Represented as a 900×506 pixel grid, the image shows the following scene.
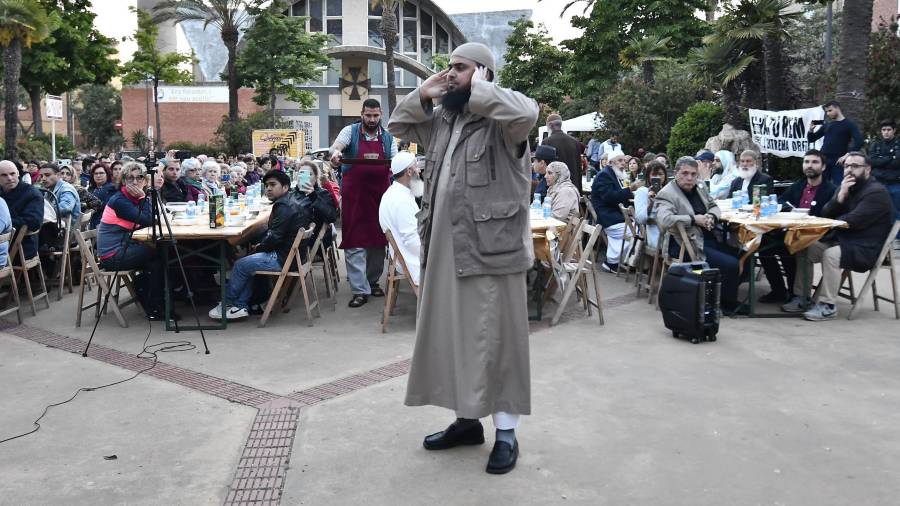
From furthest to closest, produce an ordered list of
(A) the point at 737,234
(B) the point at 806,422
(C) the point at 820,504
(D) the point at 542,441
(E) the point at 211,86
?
(E) the point at 211,86 < (A) the point at 737,234 < (B) the point at 806,422 < (D) the point at 542,441 < (C) the point at 820,504

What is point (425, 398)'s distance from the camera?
4113 mm

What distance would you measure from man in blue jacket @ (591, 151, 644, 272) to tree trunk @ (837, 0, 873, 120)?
16.8 feet

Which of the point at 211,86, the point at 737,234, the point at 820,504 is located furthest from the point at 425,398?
the point at 211,86

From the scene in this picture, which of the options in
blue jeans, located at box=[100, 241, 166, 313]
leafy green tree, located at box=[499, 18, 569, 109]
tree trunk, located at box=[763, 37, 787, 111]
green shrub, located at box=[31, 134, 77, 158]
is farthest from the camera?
leafy green tree, located at box=[499, 18, 569, 109]

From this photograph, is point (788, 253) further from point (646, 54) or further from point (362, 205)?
point (646, 54)

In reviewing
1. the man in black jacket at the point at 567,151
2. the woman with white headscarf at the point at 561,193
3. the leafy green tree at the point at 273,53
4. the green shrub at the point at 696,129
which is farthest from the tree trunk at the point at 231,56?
the woman with white headscarf at the point at 561,193

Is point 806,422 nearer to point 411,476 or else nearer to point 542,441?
point 542,441

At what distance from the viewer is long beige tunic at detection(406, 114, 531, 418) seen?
3.92 metres

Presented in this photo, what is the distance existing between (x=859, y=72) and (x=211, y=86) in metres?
44.0

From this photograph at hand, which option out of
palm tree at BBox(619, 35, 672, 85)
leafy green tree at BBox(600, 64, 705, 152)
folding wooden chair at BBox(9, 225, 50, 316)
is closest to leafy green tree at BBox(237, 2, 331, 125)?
palm tree at BBox(619, 35, 672, 85)

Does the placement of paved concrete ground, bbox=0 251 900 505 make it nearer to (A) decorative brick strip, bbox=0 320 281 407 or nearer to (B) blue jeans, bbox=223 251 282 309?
(A) decorative brick strip, bbox=0 320 281 407

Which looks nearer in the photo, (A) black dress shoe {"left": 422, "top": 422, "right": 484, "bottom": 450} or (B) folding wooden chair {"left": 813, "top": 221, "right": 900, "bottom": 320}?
(A) black dress shoe {"left": 422, "top": 422, "right": 484, "bottom": 450}

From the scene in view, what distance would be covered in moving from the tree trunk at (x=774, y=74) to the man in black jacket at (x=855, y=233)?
9470 millimetres

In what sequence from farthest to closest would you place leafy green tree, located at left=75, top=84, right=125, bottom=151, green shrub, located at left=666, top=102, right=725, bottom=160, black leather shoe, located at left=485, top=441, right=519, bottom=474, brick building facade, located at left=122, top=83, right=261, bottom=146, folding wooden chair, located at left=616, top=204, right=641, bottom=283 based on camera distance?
leafy green tree, located at left=75, top=84, right=125, bottom=151, brick building facade, located at left=122, top=83, right=261, bottom=146, green shrub, located at left=666, top=102, right=725, bottom=160, folding wooden chair, located at left=616, top=204, right=641, bottom=283, black leather shoe, located at left=485, top=441, right=519, bottom=474
